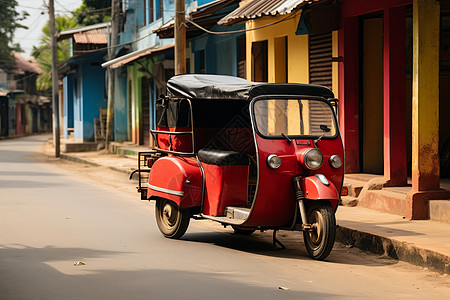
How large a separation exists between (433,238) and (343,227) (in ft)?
4.18

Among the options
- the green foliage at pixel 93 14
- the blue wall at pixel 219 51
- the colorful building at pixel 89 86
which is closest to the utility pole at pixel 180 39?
the blue wall at pixel 219 51

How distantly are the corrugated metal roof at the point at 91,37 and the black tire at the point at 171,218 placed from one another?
29.7 metres

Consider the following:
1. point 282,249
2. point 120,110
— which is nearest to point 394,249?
point 282,249

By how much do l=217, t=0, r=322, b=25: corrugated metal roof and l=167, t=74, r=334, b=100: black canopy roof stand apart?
254 cm

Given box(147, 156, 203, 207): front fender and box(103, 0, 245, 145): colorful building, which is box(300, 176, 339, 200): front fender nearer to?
box(147, 156, 203, 207): front fender

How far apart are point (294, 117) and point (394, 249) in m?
1.84

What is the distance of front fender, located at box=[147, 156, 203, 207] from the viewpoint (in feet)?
30.7

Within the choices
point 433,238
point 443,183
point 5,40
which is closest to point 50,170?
point 443,183

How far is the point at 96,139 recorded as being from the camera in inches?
1467

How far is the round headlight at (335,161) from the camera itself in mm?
8758

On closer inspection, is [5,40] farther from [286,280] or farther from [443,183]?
[286,280]

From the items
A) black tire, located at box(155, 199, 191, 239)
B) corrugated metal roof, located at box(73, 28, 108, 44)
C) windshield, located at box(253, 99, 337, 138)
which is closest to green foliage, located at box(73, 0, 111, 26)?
corrugated metal roof, located at box(73, 28, 108, 44)

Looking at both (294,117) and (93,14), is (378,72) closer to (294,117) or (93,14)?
(294,117)

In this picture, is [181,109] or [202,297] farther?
[181,109]
